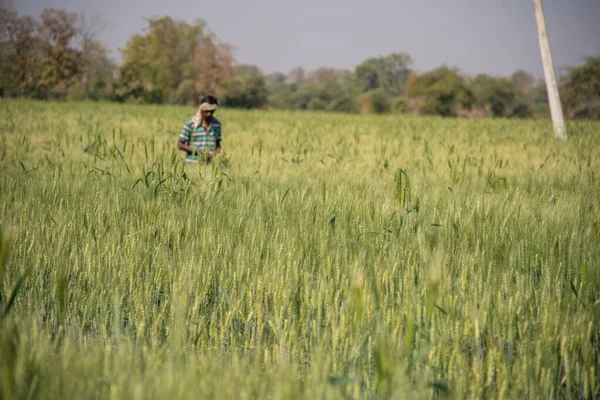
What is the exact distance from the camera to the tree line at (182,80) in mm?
49188

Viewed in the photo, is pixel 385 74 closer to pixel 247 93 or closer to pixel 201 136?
pixel 247 93

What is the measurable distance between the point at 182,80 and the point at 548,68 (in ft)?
218

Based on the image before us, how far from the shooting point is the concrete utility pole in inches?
501

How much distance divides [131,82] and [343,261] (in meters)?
61.7

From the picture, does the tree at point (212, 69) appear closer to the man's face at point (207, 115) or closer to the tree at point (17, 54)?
the tree at point (17, 54)

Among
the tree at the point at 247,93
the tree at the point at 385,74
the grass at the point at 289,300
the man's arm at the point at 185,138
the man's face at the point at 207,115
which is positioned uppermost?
the tree at the point at 385,74

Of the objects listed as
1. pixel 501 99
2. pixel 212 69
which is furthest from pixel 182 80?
pixel 501 99

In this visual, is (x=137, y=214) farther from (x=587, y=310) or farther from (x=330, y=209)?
(x=587, y=310)

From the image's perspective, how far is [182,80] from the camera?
73250 mm

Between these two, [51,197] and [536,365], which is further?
[51,197]

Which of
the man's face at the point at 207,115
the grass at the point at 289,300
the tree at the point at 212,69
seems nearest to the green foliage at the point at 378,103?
the tree at the point at 212,69

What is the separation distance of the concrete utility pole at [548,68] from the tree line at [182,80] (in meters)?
48.0

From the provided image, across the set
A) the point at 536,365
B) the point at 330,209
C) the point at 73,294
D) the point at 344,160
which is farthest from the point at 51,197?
the point at 344,160

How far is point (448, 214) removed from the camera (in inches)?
122
